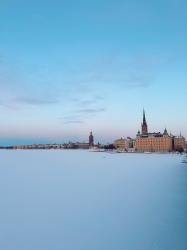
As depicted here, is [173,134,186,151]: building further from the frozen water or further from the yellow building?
the frozen water

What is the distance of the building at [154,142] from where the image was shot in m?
177

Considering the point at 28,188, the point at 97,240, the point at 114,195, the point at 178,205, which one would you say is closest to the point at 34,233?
the point at 97,240

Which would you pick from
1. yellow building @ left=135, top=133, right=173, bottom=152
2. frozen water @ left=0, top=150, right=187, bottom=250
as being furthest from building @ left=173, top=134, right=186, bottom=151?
frozen water @ left=0, top=150, right=187, bottom=250

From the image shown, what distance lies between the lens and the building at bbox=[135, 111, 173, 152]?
581 ft

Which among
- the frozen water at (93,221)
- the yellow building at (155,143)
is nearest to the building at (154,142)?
the yellow building at (155,143)

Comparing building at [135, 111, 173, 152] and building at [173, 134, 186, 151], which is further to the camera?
building at [173, 134, 186, 151]

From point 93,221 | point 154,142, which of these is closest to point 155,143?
point 154,142

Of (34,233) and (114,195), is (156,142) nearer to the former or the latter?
(114,195)

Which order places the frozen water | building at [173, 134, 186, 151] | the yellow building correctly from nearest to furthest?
the frozen water, the yellow building, building at [173, 134, 186, 151]

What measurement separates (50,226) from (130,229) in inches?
132

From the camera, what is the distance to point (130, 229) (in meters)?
15.0

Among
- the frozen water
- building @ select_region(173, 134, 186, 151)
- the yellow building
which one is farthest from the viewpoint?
building @ select_region(173, 134, 186, 151)

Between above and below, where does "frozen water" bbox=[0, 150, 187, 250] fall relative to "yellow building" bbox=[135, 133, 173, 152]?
below

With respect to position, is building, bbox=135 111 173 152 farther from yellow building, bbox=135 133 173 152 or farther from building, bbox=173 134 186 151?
building, bbox=173 134 186 151
